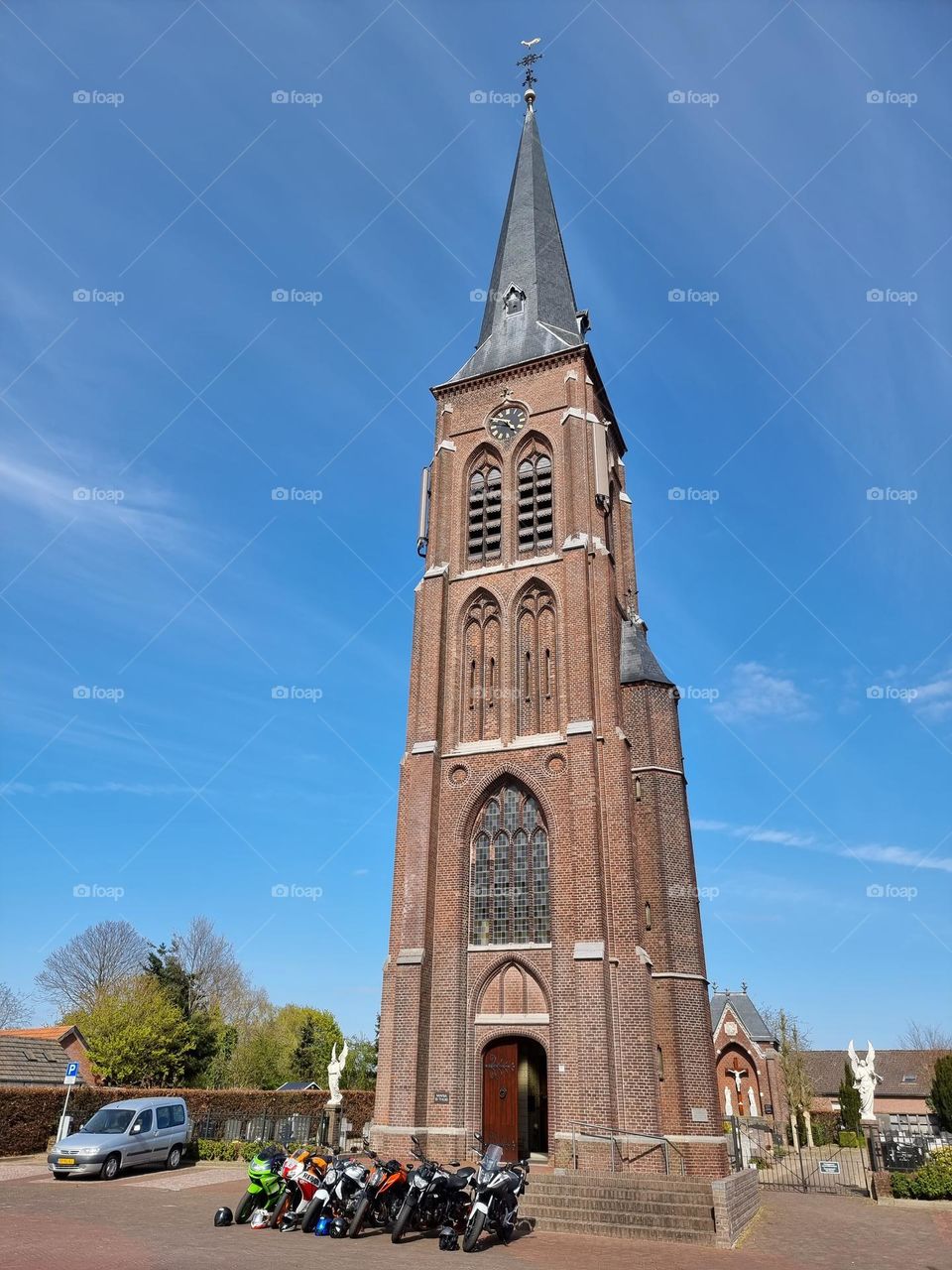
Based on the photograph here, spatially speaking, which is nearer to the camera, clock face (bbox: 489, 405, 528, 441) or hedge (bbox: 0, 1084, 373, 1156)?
hedge (bbox: 0, 1084, 373, 1156)

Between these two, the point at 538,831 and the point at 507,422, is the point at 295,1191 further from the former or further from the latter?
the point at 507,422

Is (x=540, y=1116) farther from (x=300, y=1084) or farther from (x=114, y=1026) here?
(x=300, y=1084)

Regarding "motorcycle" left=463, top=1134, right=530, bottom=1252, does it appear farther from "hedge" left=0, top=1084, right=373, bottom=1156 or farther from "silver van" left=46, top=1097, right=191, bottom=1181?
"hedge" left=0, top=1084, right=373, bottom=1156

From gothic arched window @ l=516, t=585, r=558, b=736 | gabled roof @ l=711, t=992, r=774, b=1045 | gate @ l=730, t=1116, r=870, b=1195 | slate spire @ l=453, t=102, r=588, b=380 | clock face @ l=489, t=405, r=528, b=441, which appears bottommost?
gate @ l=730, t=1116, r=870, b=1195

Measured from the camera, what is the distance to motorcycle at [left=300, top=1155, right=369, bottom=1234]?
12367 mm

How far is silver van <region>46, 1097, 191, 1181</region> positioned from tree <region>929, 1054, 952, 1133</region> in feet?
105

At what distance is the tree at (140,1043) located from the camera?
115 feet

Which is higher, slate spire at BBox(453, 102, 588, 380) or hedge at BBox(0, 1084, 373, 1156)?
slate spire at BBox(453, 102, 588, 380)

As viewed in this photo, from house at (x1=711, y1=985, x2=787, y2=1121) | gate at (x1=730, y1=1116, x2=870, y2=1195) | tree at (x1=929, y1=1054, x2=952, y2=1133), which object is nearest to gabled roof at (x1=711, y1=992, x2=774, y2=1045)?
house at (x1=711, y1=985, x2=787, y2=1121)

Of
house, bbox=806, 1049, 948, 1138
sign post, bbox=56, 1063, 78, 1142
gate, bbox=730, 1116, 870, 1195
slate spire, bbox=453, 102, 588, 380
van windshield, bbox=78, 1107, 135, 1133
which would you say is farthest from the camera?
house, bbox=806, 1049, 948, 1138

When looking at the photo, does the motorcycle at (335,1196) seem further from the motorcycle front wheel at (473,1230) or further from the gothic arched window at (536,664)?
the gothic arched window at (536,664)

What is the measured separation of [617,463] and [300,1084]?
42.2 metres

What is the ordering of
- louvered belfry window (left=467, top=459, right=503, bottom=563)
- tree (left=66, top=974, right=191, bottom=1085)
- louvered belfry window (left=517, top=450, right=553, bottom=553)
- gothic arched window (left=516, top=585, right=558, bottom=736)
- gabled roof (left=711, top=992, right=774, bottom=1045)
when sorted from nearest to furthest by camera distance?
gothic arched window (left=516, top=585, right=558, bottom=736), louvered belfry window (left=517, top=450, right=553, bottom=553), louvered belfry window (left=467, top=459, right=503, bottom=563), tree (left=66, top=974, right=191, bottom=1085), gabled roof (left=711, top=992, right=774, bottom=1045)

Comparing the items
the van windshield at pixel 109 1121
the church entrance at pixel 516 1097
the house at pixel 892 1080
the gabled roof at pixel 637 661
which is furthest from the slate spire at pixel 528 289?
the house at pixel 892 1080
